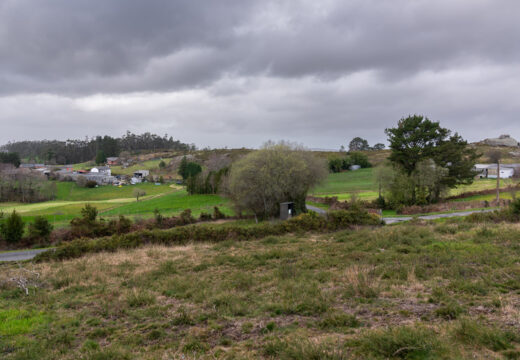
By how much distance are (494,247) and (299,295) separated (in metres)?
9.47

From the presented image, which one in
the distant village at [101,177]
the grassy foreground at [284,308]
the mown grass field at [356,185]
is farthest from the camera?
the distant village at [101,177]

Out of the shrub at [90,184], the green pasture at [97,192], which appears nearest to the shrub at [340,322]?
the green pasture at [97,192]

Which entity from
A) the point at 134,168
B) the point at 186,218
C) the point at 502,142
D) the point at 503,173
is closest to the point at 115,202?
the point at 186,218

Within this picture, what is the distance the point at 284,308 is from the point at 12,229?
31368 millimetres

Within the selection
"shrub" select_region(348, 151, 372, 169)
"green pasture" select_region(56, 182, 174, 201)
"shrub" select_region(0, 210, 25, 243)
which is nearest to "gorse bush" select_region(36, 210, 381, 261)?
"shrub" select_region(0, 210, 25, 243)

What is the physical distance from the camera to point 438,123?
158 feet

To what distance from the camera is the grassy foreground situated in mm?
5445

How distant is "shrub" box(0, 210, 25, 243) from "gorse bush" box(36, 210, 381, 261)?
Answer: 1326cm

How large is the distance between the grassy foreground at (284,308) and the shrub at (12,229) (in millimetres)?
19079

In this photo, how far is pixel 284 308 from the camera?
7.72 metres

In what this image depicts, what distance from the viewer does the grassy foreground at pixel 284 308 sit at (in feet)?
17.9

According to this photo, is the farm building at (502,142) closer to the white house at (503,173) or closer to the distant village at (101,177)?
the white house at (503,173)

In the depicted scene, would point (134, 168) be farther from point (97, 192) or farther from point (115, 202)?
point (115, 202)

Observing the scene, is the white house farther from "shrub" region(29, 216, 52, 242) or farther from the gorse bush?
"shrub" region(29, 216, 52, 242)
